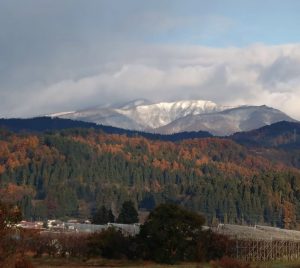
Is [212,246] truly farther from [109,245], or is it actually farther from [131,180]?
[131,180]

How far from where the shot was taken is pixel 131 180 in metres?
166

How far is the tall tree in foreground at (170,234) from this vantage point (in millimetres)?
51188

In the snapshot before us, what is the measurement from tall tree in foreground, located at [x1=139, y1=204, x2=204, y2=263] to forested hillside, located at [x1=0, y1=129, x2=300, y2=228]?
2418 inches

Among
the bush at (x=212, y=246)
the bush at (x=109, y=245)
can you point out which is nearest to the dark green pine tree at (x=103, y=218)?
the bush at (x=212, y=246)

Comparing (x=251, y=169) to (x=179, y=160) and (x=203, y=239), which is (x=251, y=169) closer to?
(x=179, y=160)

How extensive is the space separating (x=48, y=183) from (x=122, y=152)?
119ft

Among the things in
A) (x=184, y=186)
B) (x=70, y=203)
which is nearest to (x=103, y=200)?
(x=70, y=203)

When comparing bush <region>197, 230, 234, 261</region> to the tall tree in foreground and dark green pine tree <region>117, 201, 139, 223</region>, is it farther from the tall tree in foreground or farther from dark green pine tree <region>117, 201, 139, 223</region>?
dark green pine tree <region>117, 201, 139, 223</region>

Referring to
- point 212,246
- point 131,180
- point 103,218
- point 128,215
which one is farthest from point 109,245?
point 131,180

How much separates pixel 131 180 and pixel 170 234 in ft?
374

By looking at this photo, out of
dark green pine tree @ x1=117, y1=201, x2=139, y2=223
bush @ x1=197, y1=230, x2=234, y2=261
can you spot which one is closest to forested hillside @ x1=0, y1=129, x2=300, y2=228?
dark green pine tree @ x1=117, y1=201, x2=139, y2=223

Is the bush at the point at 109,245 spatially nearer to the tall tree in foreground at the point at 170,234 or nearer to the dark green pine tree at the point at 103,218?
the tall tree in foreground at the point at 170,234

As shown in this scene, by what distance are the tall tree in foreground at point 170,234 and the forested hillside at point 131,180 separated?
6143cm

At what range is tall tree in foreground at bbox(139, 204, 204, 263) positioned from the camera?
51.2 m
